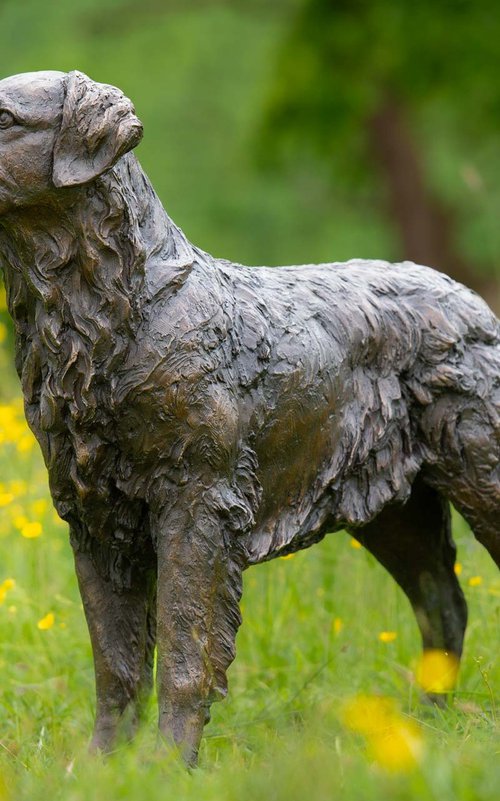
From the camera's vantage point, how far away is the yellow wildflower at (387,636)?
17.7ft

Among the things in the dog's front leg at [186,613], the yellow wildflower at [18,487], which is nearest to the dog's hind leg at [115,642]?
the dog's front leg at [186,613]

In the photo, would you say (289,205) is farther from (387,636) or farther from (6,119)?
(6,119)

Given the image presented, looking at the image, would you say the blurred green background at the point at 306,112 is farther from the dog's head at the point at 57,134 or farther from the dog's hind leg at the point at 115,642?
the dog's head at the point at 57,134

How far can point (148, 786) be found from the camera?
3391 mm

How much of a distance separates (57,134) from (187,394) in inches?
33.7

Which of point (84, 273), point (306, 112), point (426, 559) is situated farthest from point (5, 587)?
point (306, 112)

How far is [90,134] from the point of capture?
3621 mm

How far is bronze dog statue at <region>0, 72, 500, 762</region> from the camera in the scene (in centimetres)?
376

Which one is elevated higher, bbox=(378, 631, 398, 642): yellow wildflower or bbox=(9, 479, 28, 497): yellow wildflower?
bbox=(9, 479, 28, 497): yellow wildflower

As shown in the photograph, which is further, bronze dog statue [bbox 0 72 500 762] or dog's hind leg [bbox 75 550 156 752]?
dog's hind leg [bbox 75 550 156 752]

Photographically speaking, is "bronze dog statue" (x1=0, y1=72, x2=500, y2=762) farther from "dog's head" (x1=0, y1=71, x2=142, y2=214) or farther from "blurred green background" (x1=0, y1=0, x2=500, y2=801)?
"blurred green background" (x1=0, y1=0, x2=500, y2=801)

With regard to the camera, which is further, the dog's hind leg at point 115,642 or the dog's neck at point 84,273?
the dog's hind leg at point 115,642

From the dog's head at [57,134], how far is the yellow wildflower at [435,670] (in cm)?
205

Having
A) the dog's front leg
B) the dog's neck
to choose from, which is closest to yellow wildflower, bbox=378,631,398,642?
the dog's front leg
